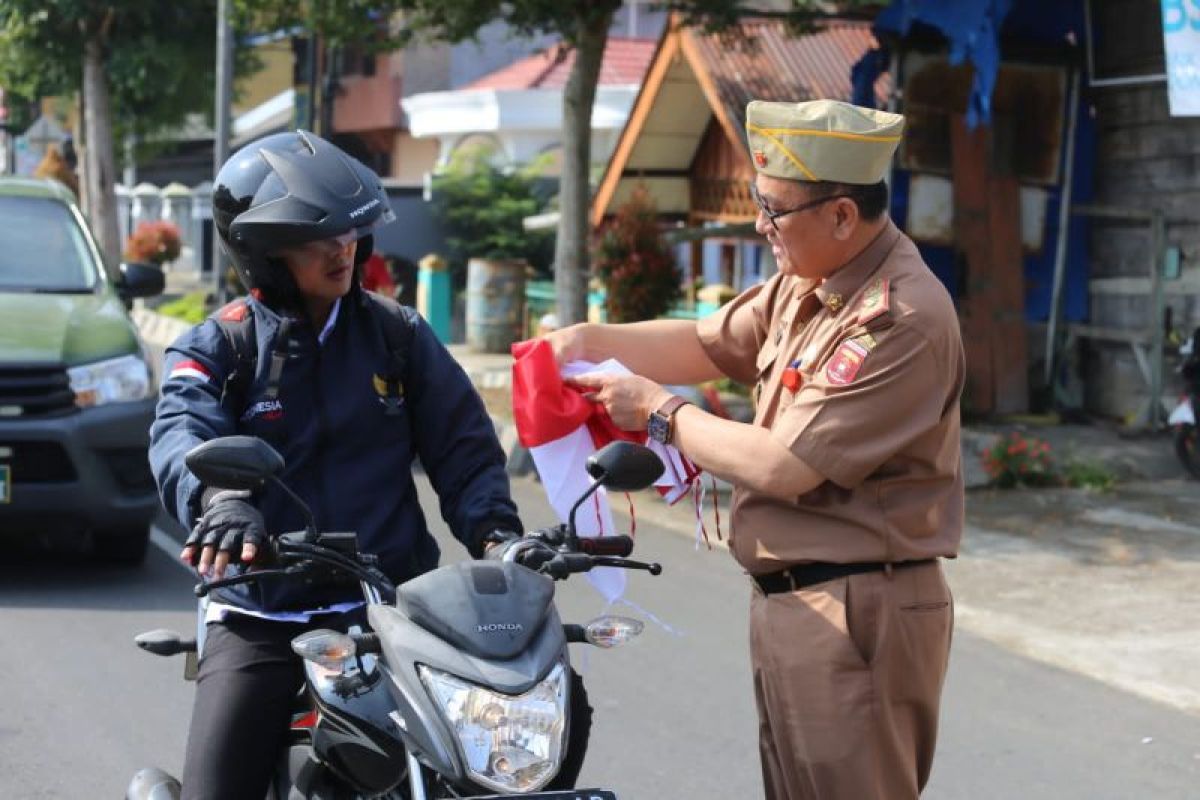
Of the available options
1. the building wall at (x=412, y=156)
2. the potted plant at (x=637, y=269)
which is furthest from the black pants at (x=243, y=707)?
the building wall at (x=412, y=156)

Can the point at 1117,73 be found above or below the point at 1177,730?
above

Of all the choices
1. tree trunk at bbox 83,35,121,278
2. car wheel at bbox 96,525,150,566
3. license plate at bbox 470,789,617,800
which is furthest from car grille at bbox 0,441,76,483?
tree trunk at bbox 83,35,121,278

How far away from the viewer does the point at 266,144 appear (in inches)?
144

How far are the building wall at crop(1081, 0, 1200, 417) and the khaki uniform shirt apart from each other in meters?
9.88

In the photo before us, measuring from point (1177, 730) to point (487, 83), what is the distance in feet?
85.1

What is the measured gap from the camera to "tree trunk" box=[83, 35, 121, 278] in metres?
25.2

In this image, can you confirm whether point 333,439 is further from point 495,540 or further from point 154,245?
point 154,245

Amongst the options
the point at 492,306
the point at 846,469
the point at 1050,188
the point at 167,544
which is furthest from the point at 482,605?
the point at 492,306

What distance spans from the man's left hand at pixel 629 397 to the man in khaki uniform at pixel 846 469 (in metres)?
0.02

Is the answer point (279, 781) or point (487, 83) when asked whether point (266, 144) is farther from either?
point (487, 83)

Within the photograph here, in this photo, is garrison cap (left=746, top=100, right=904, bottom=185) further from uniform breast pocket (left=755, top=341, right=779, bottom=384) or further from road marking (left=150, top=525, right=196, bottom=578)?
road marking (left=150, top=525, right=196, bottom=578)

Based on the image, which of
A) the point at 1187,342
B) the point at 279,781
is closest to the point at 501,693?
the point at 279,781

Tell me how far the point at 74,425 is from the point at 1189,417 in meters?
7.01

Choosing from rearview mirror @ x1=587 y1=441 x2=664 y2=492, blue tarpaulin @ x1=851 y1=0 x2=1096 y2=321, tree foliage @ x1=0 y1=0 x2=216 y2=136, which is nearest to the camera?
rearview mirror @ x1=587 y1=441 x2=664 y2=492
